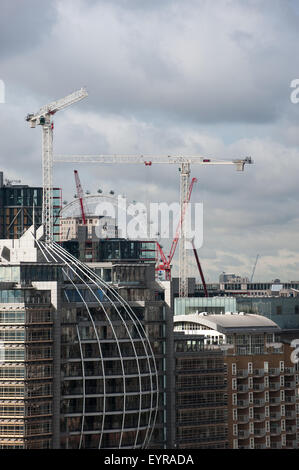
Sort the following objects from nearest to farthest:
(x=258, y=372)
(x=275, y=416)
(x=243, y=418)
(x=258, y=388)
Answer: (x=243, y=418) < (x=258, y=388) < (x=258, y=372) < (x=275, y=416)

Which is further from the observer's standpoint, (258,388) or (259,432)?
(258,388)

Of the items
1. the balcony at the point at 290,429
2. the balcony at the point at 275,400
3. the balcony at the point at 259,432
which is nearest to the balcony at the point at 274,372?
the balcony at the point at 275,400

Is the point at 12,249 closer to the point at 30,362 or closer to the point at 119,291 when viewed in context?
the point at 119,291

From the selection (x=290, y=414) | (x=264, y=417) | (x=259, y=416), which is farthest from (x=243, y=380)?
(x=290, y=414)

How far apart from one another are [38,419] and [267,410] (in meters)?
53.1

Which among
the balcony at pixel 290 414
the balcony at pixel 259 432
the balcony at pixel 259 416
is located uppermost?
the balcony at pixel 259 416

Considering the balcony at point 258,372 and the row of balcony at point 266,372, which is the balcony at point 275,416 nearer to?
the row of balcony at point 266,372

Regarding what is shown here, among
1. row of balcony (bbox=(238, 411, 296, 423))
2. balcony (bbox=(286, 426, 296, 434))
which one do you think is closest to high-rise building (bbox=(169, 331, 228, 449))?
row of balcony (bbox=(238, 411, 296, 423))

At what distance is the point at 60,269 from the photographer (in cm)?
14850

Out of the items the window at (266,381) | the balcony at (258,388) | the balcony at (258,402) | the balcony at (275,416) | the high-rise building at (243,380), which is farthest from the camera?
the balcony at (275,416)

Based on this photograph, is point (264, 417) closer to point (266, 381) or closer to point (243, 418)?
Result: point (266, 381)

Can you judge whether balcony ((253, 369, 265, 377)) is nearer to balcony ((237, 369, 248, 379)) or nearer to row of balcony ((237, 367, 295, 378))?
row of balcony ((237, 367, 295, 378))

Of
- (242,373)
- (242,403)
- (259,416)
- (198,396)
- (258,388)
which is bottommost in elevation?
(259,416)

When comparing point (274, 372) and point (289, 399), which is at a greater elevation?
point (274, 372)
